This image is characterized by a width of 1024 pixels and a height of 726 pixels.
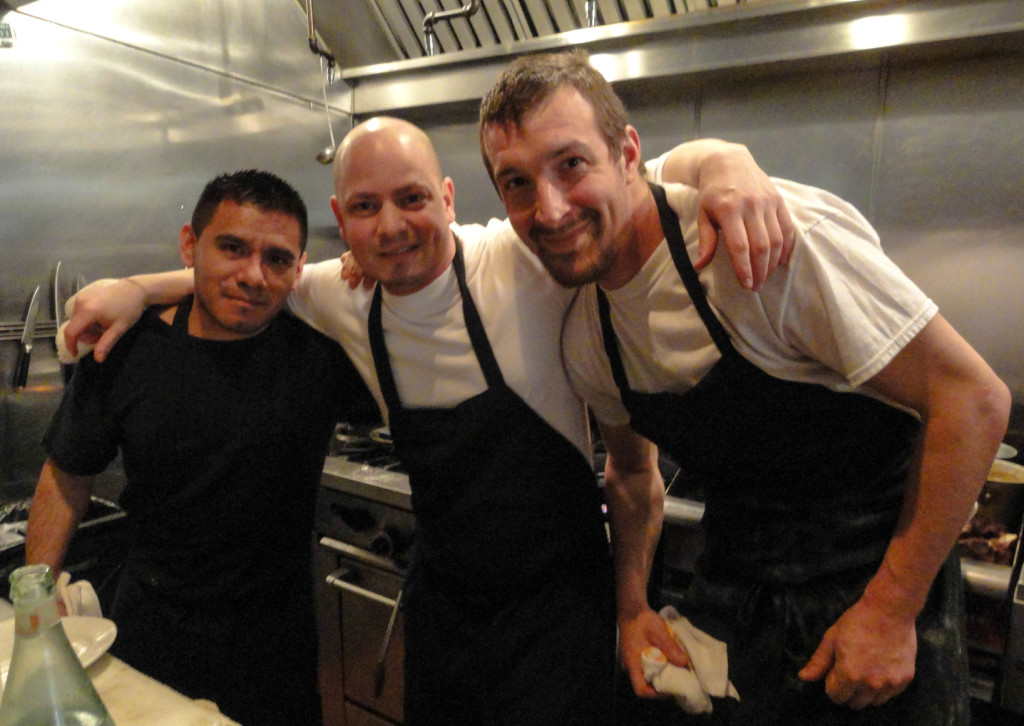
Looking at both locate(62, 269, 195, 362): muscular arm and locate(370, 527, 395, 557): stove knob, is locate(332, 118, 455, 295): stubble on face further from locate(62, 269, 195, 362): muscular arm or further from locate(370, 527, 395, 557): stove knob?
locate(370, 527, 395, 557): stove knob

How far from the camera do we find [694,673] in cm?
101

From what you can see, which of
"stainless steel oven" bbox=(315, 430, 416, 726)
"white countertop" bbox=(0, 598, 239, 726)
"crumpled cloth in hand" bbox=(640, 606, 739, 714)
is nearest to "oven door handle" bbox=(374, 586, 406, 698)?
"stainless steel oven" bbox=(315, 430, 416, 726)

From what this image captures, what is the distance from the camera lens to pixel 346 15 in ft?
7.91

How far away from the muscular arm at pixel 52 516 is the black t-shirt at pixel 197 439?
0.15 ft

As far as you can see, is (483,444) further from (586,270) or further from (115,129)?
(115,129)

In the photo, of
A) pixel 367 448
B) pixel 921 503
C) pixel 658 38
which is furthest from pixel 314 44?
pixel 921 503

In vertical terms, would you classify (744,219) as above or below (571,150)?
below

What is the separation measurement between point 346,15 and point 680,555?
7.32 feet

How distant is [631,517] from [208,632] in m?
0.87

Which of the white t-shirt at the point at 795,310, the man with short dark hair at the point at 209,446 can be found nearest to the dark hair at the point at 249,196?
the man with short dark hair at the point at 209,446

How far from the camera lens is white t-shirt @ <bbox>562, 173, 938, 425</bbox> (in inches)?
31.0

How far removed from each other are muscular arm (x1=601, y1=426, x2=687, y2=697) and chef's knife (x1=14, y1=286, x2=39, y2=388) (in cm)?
158

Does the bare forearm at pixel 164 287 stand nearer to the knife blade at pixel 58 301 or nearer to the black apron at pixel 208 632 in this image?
the black apron at pixel 208 632

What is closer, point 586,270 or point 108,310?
point 586,270
